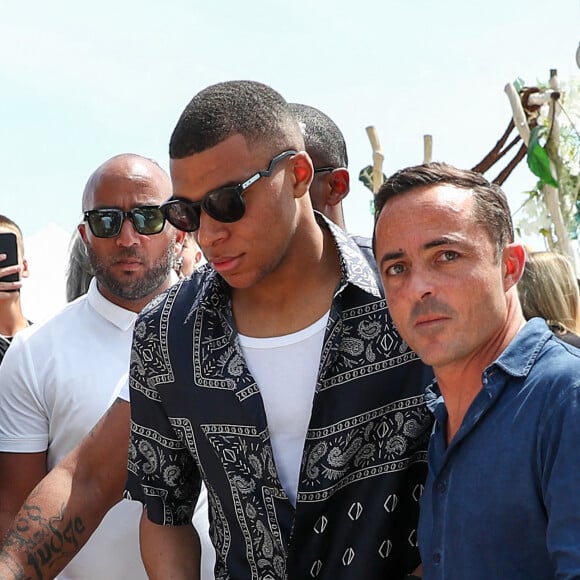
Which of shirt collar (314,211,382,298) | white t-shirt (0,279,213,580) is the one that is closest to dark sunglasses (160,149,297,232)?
shirt collar (314,211,382,298)

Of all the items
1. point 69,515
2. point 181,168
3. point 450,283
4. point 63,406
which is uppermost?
point 181,168

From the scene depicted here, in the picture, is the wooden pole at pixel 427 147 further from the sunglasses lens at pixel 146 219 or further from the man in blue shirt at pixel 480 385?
the man in blue shirt at pixel 480 385

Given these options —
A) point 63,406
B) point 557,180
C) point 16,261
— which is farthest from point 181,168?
point 557,180

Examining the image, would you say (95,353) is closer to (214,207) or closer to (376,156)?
(214,207)

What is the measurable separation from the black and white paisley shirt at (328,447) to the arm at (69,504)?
1.47 ft

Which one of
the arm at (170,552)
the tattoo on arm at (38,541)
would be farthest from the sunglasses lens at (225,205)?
the tattoo on arm at (38,541)

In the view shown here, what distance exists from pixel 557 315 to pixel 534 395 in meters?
2.96

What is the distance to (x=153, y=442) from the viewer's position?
2.81 m

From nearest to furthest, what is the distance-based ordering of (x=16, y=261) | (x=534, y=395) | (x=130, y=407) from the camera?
(x=534, y=395) < (x=130, y=407) < (x=16, y=261)

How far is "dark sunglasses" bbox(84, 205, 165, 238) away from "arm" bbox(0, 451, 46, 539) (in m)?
0.81

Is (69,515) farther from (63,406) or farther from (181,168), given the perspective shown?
(181,168)

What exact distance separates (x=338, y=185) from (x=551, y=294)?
153cm

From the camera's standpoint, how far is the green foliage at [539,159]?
691 centimetres

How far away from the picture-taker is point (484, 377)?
2.05 m
